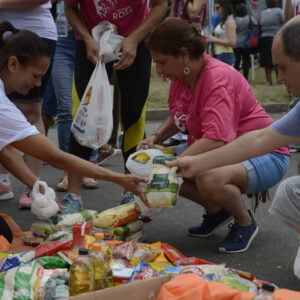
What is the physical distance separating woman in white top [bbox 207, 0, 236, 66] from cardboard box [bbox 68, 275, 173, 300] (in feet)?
26.2

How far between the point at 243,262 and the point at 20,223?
1502 millimetres

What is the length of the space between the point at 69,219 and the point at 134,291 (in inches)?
47.9

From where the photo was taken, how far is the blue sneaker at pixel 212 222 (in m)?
→ 3.62

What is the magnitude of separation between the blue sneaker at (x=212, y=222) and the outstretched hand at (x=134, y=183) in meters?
0.55

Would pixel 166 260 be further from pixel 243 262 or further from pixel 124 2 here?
pixel 124 2

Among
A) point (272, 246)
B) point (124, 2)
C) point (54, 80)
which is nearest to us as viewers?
point (272, 246)

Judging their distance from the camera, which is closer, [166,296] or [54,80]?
[166,296]

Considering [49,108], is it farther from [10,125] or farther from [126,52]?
[10,125]

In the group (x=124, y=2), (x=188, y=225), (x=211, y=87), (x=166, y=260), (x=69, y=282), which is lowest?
(x=188, y=225)

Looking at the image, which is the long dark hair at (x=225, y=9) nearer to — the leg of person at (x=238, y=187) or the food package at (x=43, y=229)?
the leg of person at (x=238, y=187)

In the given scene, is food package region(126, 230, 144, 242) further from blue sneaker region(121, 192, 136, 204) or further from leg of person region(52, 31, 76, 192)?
leg of person region(52, 31, 76, 192)

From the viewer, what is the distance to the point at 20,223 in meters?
3.92

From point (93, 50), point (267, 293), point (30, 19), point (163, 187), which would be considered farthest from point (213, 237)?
point (30, 19)

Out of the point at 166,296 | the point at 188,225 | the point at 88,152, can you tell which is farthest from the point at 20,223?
the point at 166,296
